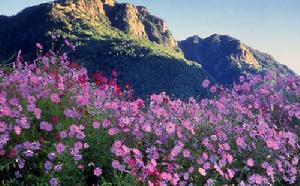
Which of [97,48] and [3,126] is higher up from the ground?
[97,48]

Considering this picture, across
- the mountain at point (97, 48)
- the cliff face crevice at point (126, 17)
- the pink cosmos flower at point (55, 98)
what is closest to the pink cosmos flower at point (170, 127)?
the pink cosmos flower at point (55, 98)

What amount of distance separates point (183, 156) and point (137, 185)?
0.85 m

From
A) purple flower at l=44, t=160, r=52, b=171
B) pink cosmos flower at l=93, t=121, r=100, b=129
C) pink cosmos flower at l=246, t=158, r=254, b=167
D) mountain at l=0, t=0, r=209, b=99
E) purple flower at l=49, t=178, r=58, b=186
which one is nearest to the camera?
purple flower at l=49, t=178, r=58, b=186

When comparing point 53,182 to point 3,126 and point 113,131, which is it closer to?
point 3,126

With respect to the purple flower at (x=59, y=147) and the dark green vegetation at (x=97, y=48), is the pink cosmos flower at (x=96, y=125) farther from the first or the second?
the dark green vegetation at (x=97, y=48)

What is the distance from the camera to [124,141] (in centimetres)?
552

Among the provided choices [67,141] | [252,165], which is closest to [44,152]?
[67,141]

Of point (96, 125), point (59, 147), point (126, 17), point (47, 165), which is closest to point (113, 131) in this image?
point (96, 125)

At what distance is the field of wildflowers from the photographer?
4.85 metres

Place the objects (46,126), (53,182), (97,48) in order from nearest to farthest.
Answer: (53,182)
(46,126)
(97,48)

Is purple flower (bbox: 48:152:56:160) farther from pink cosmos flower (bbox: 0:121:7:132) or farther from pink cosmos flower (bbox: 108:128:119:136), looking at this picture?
pink cosmos flower (bbox: 108:128:119:136)

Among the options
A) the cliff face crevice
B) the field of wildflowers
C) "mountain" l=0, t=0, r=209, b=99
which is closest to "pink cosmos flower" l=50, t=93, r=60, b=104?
the field of wildflowers

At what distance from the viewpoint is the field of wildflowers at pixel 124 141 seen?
485cm

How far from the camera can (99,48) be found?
4316 inches
